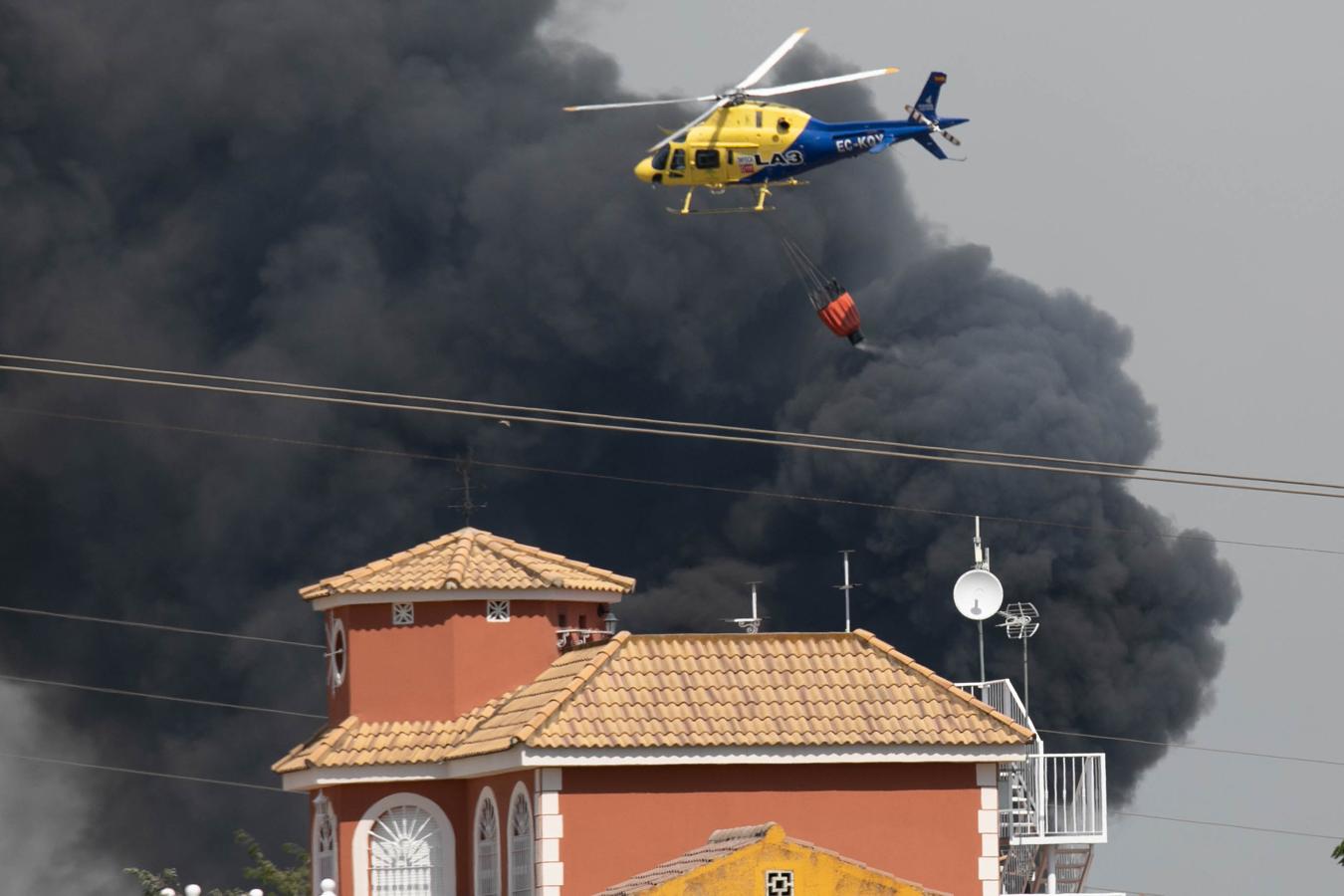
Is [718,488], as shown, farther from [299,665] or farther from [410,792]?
[410,792]

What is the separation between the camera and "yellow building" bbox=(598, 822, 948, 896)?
33781mm

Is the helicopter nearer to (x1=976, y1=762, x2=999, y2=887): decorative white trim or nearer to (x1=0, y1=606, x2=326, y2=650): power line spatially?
(x1=976, y1=762, x2=999, y2=887): decorative white trim

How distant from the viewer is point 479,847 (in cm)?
3841

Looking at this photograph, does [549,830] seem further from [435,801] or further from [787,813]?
[435,801]

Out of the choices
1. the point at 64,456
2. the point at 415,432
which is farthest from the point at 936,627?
the point at 64,456

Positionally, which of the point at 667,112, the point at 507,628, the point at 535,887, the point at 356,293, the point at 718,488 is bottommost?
the point at 535,887

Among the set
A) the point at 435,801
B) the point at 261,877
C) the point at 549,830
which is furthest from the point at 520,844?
the point at 261,877

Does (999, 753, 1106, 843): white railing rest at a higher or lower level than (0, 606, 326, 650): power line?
lower

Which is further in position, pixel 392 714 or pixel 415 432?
pixel 415 432

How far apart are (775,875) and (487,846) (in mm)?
5622

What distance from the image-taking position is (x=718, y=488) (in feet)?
239

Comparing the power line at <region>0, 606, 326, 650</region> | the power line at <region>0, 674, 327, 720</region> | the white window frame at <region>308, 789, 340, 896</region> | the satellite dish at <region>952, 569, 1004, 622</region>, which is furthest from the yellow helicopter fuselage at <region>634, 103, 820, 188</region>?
the power line at <region>0, 674, 327, 720</region>

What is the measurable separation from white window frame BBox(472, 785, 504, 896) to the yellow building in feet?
11.8

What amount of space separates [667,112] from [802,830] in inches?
1650
